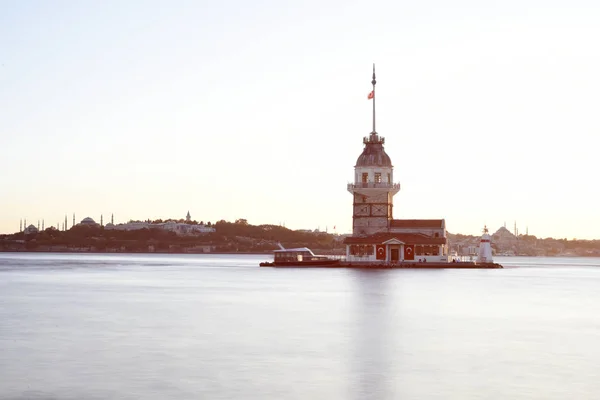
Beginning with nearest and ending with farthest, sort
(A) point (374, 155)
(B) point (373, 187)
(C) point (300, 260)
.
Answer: (B) point (373, 187) → (A) point (374, 155) → (C) point (300, 260)

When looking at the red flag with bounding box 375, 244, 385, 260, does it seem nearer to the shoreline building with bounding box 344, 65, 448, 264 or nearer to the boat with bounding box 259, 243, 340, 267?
the shoreline building with bounding box 344, 65, 448, 264

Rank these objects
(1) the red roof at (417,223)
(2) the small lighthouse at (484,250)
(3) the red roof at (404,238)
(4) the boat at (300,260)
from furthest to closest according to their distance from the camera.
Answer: (4) the boat at (300,260)
(2) the small lighthouse at (484,250)
(1) the red roof at (417,223)
(3) the red roof at (404,238)

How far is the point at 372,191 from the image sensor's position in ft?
420

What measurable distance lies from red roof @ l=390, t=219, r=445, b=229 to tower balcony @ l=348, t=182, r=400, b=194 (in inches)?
179

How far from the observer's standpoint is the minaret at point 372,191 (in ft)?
421

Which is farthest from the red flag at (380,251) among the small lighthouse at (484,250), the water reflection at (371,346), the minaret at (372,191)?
the water reflection at (371,346)

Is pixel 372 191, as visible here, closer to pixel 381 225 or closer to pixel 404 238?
pixel 381 225

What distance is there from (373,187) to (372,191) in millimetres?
636

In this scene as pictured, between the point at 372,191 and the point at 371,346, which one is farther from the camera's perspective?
the point at 372,191

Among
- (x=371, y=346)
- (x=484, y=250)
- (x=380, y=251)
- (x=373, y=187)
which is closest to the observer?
(x=371, y=346)

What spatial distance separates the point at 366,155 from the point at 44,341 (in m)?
94.0

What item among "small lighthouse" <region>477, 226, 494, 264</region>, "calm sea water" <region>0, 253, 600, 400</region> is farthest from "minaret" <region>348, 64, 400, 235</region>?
"calm sea water" <region>0, 253, 600, 400</region>

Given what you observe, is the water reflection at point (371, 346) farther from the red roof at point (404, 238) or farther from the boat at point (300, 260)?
the boat at point (300, 260)

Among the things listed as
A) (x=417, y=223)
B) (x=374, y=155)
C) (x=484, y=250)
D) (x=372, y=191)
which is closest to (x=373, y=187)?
(x=372, y=191)
